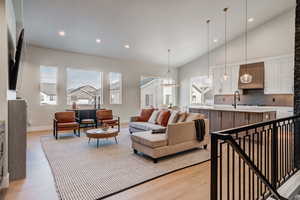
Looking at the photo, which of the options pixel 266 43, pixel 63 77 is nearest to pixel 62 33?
pixel 63 77

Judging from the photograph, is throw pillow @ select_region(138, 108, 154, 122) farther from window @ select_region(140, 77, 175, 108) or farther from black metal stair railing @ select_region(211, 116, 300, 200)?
black metal stair railing @ select_region(211, 116, 300, 200)

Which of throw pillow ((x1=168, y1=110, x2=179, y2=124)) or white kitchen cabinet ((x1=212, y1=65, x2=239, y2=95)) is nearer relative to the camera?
throw pillow ((x1=168, y1=110, x2=179, y2=124))

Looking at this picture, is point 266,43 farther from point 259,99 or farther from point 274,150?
point 274,150

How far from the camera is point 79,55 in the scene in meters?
7.20

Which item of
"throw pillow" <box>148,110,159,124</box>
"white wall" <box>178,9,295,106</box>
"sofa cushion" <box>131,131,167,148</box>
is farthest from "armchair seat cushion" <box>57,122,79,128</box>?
"white wall" <box>178,9,295,106</box>

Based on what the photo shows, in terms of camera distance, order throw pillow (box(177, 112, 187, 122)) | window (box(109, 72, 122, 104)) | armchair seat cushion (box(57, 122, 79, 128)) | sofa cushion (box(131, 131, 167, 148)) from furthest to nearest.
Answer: window (box(109, 72, 122, 104)) < armchair seat cushion (box(57, 122, 79, 128)) < throw pillow (box(177, 112, 187, 122)) < sofa cushion (box(131, 131, 167, 148))

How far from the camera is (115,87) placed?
819 centimetres

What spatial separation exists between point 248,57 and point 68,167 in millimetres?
7604

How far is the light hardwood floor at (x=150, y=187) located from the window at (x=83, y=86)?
438 centimetres

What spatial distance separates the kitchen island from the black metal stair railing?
64.9 inches

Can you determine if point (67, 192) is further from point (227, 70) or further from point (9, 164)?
point (227, 70)

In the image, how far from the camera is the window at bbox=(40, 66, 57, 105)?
257 inches

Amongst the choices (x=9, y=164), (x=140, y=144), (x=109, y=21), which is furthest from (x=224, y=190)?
(x=109, y=21)

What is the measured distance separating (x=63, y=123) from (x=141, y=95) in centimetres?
435
